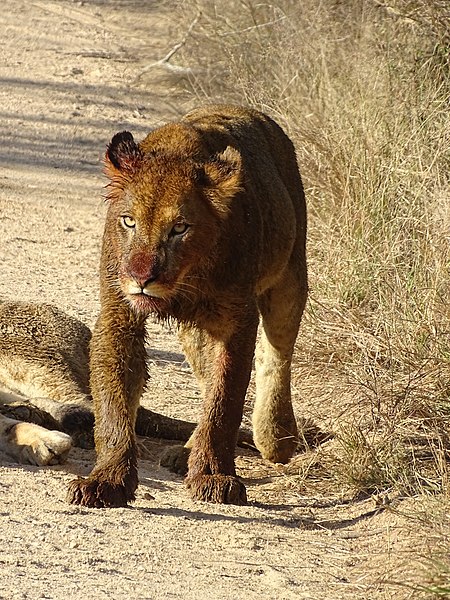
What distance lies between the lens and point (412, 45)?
9938 mm

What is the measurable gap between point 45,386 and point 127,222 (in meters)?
2.28

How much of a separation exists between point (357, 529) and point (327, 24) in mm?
6330

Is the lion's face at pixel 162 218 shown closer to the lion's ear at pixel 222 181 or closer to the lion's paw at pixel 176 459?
the lion's ear at pixel 222 181

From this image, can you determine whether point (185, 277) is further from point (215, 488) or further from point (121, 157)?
point (215, 488)

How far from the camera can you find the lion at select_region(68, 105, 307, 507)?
16.8ft

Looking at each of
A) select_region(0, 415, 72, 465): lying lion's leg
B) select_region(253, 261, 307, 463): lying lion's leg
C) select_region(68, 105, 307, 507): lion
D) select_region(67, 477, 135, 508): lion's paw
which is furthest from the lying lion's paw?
select_region(253, 261, 307, 463): lying lion's leg

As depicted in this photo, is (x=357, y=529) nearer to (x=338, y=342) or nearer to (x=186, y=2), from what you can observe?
(x=338, y=342)

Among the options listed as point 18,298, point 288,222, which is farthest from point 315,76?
point 288,222

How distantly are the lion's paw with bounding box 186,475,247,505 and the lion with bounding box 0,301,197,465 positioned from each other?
34.4 inches

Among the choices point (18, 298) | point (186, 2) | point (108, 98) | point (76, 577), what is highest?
point (186, 2)

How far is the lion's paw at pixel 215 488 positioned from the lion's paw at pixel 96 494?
355 millimetres

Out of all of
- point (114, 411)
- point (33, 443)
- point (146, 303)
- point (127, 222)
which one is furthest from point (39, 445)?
point (127, 222)

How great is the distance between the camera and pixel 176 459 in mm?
6359

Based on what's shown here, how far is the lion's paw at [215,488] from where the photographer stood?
5.51 meters
